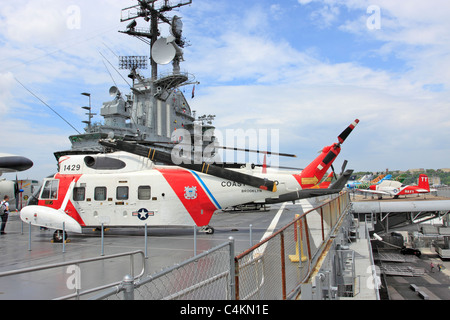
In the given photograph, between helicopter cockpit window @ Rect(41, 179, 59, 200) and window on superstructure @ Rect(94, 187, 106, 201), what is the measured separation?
6.45ft

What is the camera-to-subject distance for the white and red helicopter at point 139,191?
13594 mm

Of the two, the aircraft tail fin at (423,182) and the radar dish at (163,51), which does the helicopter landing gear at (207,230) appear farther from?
the aircraft tail fin at (423,182)

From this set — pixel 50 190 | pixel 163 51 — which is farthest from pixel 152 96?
pixel 50 190

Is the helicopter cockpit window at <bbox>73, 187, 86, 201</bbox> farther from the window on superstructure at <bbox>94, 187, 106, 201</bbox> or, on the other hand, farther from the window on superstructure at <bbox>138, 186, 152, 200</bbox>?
the window on superstructure at <bbox>138, 186, 152, 200</bbox>

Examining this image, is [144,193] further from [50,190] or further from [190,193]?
[50,190]

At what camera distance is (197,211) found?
13.9 metres

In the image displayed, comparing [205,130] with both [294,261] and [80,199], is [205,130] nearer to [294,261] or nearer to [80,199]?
[80,199]

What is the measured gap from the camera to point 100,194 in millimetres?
13961

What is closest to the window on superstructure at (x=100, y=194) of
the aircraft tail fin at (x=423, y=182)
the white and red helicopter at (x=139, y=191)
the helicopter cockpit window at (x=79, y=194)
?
the white and red helicopter at (x=139, y=191)

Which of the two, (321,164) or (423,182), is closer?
(321,164)

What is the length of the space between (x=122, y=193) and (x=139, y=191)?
0.78 metres
